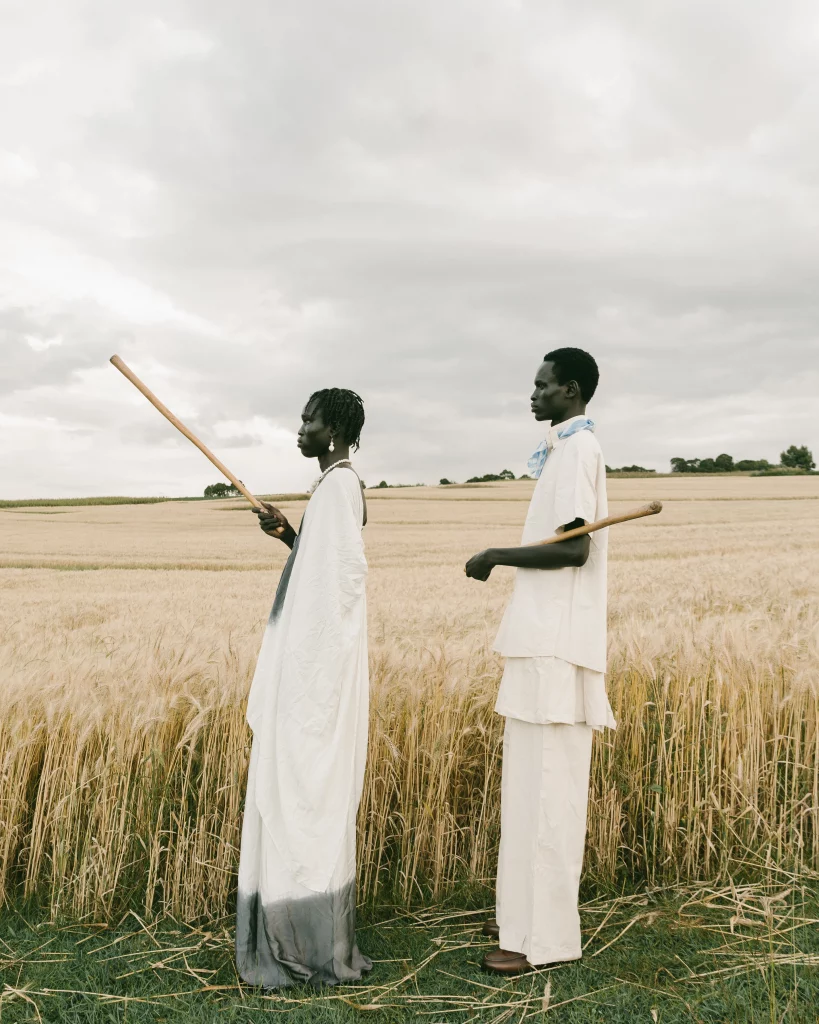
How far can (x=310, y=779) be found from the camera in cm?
324

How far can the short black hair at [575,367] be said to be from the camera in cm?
347

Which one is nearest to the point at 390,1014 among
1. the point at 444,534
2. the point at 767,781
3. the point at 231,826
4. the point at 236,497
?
the point at 231,826

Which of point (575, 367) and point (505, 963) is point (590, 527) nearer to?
point (575, 367)

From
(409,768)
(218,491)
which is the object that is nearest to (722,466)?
(218,491)

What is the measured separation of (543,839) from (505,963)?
0.56m

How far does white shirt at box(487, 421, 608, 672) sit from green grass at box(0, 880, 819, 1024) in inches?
52.2

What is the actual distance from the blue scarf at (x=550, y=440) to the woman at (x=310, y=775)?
0.84m

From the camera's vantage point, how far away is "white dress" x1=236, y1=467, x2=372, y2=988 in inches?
128

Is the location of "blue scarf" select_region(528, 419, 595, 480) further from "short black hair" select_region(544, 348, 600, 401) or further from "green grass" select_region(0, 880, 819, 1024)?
"green grass" select_region(0, 880, 819, 1024)

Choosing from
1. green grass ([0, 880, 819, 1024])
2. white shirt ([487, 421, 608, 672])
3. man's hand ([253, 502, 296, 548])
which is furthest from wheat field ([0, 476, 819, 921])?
white shirt ([487, 421, 608, 672])

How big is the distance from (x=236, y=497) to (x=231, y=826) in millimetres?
52553

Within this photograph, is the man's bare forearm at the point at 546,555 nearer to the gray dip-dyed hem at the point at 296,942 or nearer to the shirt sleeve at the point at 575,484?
the shirt sleeve at the point at 575,484

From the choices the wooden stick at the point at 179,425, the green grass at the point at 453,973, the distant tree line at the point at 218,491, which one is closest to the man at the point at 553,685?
the green grass at the point at 453,973

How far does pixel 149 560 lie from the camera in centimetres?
2242
